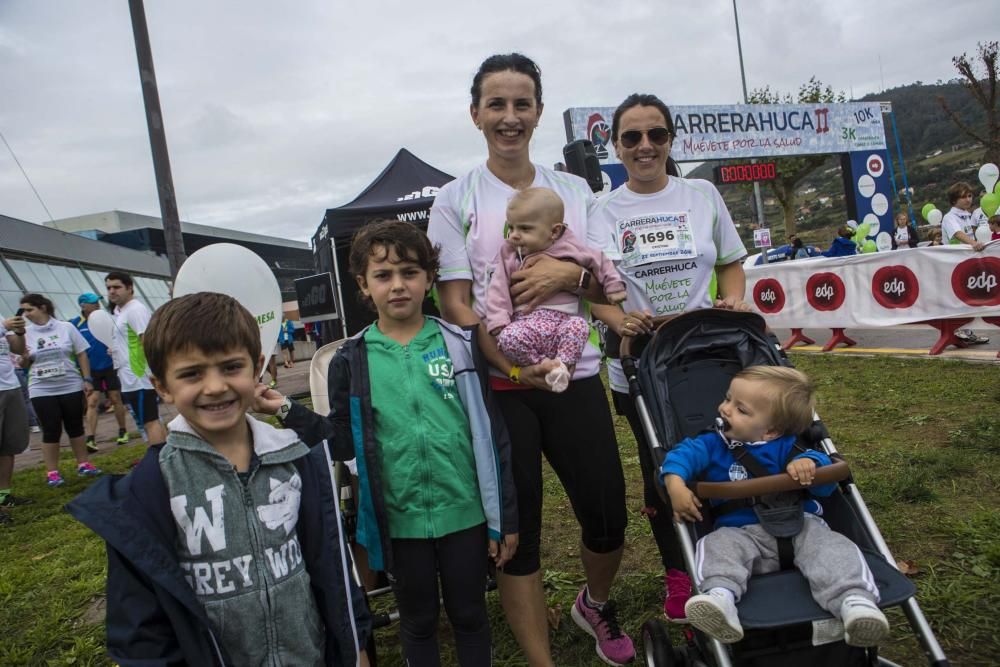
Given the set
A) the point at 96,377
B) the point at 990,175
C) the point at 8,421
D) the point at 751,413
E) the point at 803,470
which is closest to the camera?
the point at 803,470

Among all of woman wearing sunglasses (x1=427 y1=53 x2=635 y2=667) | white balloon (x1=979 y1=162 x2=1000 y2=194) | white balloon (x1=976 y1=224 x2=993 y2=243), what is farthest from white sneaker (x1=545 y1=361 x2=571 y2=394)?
white balloon (x1=979 y1=162 x2=1000 y2=194)

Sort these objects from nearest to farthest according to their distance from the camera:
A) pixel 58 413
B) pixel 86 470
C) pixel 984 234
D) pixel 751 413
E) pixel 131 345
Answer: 1. pixel 751 413
2. pixel 131 345
3. pixel 58 413
4. pixel 86 470
5. pixel 984 234

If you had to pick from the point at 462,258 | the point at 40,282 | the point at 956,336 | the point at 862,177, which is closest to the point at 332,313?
the point at 462,258

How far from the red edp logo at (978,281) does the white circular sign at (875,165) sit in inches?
742

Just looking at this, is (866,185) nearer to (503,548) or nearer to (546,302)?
(546,302)

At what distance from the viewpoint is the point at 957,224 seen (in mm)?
8938

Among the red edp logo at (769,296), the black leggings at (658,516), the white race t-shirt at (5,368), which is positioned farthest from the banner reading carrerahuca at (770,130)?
the black leggings at (658,516)

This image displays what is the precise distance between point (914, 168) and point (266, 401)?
271ft

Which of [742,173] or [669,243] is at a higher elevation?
[742,173]

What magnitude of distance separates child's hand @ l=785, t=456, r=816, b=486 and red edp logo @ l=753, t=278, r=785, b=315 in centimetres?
910

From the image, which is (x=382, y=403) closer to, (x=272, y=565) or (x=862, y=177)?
(x=272, y=565)

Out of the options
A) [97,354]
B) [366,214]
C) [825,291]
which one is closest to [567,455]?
[366,214]

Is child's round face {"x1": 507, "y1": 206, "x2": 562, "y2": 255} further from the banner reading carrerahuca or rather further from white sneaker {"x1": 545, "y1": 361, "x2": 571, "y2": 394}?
the banner reading carrerahuca

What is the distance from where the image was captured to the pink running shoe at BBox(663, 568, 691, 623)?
255cm
